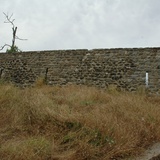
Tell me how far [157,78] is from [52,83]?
4543 mm

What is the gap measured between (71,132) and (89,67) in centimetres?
723

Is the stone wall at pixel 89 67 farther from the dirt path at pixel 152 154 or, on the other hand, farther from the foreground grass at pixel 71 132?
the dirt path at pixel 152 154

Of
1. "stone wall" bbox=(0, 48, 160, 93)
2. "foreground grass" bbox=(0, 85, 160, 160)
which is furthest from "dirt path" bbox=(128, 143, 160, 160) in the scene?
"stone wall" bbox=(0, 48, 160, 93)

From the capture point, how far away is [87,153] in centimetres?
360

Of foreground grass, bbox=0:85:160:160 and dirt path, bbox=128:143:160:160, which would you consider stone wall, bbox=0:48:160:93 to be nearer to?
foreground grass, bbox=0:85:160:160

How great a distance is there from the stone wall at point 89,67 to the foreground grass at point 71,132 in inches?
187

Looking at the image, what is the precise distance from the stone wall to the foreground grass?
4.74m

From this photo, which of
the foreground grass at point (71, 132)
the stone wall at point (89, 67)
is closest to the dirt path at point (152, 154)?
the foreground grass at point (71, 132)

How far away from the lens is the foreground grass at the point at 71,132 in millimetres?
3562

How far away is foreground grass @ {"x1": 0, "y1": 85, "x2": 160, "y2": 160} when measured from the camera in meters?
3.56

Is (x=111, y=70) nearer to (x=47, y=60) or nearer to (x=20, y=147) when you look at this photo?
(x=47, y=60)

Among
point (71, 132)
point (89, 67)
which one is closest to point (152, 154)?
point (71, 132)

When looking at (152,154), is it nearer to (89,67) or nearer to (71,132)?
(71,132)

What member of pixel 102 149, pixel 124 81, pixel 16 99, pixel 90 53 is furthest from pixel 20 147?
pixel 90 53
